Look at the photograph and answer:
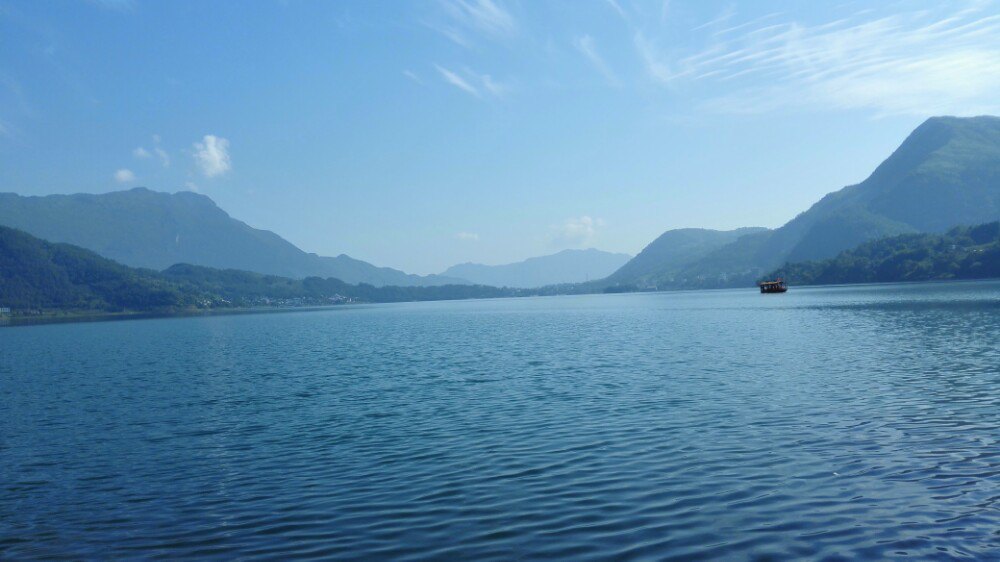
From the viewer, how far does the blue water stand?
16.2 metres

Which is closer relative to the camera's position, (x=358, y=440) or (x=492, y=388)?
(x=358, y=440)

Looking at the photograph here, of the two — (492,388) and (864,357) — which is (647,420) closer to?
(492,388)

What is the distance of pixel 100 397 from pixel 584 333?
200ft

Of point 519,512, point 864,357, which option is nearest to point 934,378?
point 864,357

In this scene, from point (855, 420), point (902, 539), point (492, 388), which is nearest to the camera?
point (902, 539)

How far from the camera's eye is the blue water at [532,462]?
16.2 meters

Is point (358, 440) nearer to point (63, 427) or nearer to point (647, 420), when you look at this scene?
point (647, 420)

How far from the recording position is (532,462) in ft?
77.6

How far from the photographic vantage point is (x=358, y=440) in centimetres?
2895

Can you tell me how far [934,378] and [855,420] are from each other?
45.6 ft

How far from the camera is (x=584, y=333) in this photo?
304 feet

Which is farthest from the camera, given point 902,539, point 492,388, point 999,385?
point 492,388

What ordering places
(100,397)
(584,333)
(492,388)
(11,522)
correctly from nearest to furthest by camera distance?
(11,522), (492,388), (100,397), (584,333)

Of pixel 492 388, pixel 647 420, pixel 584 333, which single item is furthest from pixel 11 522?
pixel 584 333
